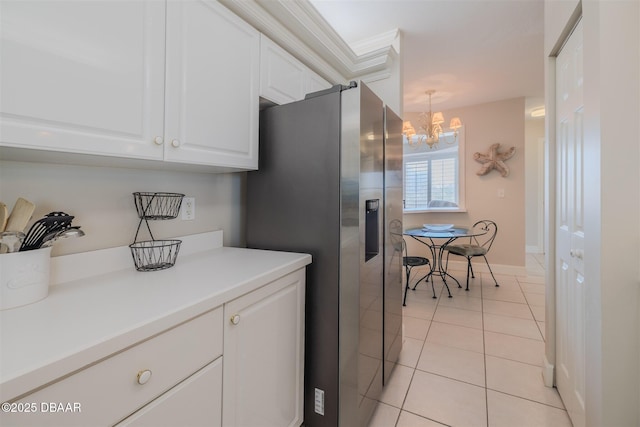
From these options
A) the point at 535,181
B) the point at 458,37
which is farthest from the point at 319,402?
the point at 535,181

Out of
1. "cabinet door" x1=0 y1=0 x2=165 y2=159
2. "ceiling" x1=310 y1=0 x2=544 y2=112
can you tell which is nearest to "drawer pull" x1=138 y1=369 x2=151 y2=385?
"cabinet door" x1=0 y1=0 x2=165 y2=159

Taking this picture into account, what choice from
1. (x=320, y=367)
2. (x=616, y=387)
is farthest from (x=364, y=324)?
(x=616, y=387)

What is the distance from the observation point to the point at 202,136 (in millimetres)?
1248

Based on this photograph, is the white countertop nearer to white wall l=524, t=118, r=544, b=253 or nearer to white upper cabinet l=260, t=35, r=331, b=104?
white upper cabinet l=260, t=35, r=331, b=104

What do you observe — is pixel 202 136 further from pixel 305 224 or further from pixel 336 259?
pixel 336 259

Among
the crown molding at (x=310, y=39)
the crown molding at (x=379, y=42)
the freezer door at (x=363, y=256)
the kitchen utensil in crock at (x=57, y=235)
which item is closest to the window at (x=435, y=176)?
the crown molding at (x=379, y=42)

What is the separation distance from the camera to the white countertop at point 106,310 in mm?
531

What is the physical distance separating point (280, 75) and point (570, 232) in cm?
181

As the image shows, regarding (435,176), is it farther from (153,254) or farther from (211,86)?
(153,254)

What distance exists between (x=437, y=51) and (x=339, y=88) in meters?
2.19

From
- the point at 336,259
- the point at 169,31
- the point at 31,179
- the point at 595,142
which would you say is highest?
the point at 169,31

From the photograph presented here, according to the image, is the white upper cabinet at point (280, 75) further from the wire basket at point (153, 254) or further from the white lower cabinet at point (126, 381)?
the white lower cabinet at point (126, 381)

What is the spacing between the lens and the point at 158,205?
54.2 inches

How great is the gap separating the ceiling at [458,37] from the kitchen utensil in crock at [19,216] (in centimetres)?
222
